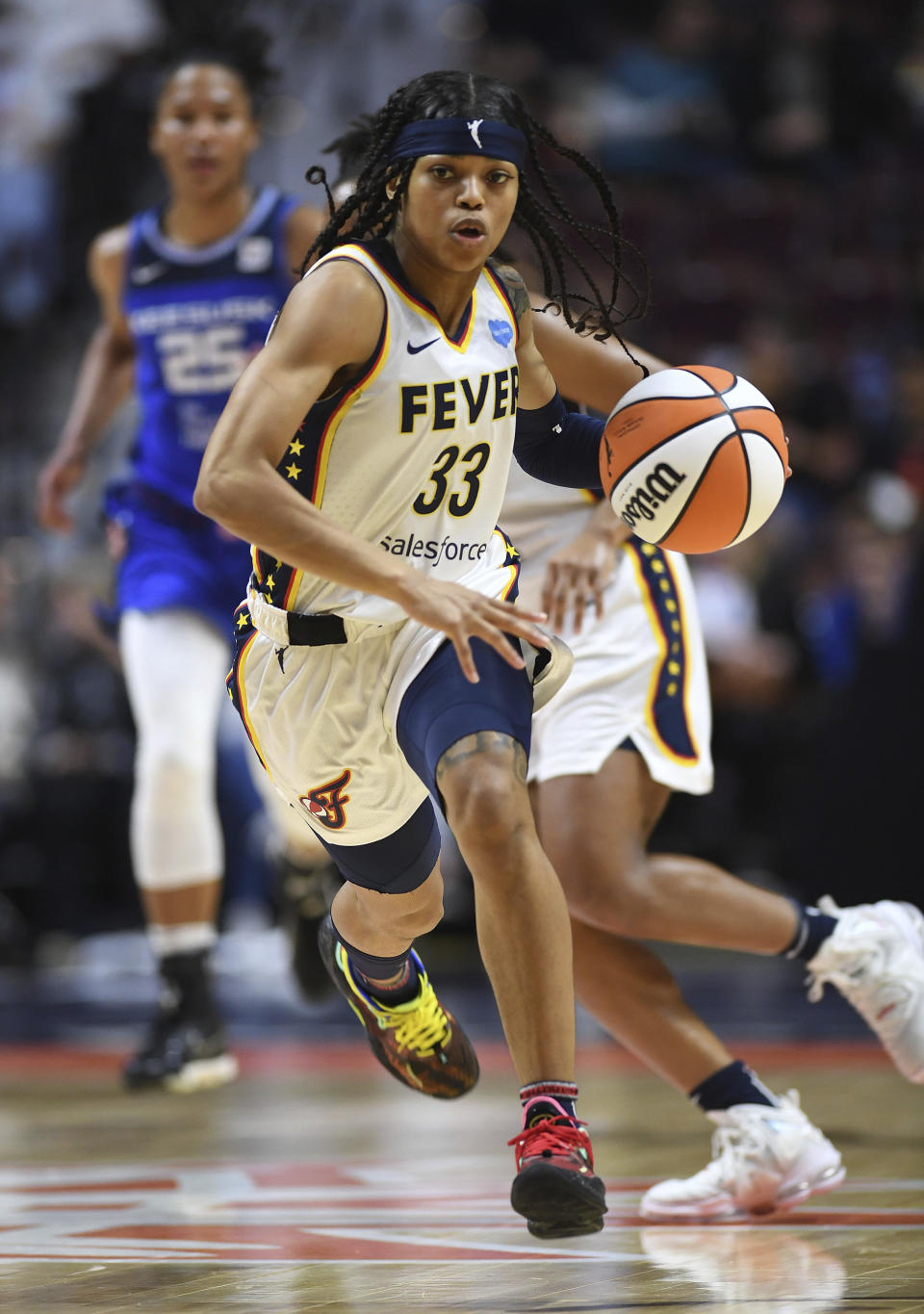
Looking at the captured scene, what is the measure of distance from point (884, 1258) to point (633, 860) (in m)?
1.09

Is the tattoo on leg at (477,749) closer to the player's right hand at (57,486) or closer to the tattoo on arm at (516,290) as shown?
the tattoo on arm at (516,290)

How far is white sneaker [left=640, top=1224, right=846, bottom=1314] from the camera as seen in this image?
277 cm

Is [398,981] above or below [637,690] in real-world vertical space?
below

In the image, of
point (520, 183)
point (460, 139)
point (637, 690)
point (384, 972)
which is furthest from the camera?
point (637, 690)

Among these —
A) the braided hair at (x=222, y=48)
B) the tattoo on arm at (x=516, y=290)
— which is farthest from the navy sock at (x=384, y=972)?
the braided hair at (x=222, y=48)

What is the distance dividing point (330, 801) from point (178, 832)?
218 cm

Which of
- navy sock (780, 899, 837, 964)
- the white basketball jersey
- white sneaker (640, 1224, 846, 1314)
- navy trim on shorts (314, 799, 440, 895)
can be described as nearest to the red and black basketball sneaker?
white sneaker (640, 1224, 846, 1314)

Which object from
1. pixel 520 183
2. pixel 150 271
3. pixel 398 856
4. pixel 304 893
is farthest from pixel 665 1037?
pixel 150 271

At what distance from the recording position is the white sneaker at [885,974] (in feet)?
13.0

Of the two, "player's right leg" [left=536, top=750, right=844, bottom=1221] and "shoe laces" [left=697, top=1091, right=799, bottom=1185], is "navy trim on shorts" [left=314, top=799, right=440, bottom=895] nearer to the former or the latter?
"player's right leg" [left=536, top=750, right=844, bottom=1221]

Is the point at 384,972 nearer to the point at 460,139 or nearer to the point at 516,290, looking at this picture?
the point at 516,290

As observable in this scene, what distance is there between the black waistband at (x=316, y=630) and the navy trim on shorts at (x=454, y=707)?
16 cm

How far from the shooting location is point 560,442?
12.0ft

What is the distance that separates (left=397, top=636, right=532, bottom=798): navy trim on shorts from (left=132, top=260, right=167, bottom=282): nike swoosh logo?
2.71 m
